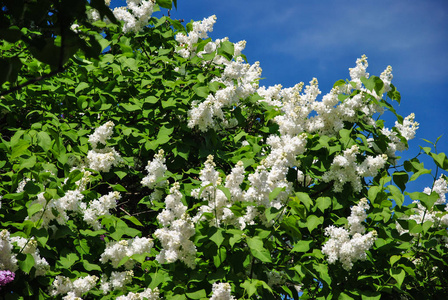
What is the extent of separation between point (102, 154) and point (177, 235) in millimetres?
1185

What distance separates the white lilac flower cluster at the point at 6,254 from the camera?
9.93ft

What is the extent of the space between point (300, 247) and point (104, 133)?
1.94m

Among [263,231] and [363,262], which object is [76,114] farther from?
[363,262]

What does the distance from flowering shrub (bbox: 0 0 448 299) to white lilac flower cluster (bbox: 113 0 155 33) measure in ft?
0.06

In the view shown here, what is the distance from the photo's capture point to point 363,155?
4070mm

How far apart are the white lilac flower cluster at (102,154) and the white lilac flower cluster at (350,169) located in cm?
179

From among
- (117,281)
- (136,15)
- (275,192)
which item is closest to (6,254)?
(117,281)

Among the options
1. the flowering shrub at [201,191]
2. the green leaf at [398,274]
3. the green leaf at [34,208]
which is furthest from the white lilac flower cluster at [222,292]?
the green leaf at [34,208]

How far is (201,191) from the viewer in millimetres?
3047

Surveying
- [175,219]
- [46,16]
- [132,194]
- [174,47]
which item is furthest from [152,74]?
[46,16]

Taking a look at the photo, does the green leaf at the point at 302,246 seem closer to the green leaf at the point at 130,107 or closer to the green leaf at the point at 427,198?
the green leaf at the point at 427,198

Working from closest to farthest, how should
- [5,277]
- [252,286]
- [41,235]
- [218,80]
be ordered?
[252,286]
[5,277]
[41,235]
[218,80]

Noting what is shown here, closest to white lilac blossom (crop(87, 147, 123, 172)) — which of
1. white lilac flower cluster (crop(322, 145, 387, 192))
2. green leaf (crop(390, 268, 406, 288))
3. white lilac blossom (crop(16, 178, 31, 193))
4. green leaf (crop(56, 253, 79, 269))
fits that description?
white lilac blossom (crop(16, 178, 31, 193))

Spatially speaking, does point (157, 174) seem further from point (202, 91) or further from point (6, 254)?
point (6, 254)
